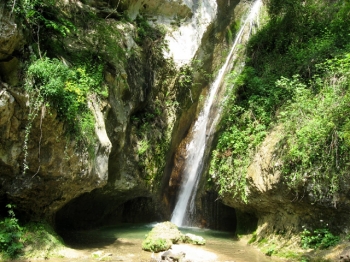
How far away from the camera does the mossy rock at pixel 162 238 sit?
909cm

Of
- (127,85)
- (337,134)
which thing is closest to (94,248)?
(127,85)

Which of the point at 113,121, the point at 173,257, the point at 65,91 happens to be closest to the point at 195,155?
the point at 113,121

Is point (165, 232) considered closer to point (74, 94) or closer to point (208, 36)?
point (74, 94)

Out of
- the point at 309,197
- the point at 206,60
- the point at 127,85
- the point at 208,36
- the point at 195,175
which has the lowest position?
the point at 309,197

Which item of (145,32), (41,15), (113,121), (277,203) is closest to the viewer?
(41,15)

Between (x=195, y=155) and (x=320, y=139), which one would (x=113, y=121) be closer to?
(x=320, y=139)

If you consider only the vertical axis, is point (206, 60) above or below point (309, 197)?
above

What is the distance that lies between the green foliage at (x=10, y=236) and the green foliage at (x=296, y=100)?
6.50m

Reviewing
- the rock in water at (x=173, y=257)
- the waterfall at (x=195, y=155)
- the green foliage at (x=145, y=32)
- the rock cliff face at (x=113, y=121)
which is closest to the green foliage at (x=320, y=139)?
the rock in water at (x=173, y=257)

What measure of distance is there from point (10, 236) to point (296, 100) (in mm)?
8571

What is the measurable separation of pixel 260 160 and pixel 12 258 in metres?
7.18

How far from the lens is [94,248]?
9.11 meters

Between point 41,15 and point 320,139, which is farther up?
point 41,15

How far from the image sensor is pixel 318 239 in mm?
8633
